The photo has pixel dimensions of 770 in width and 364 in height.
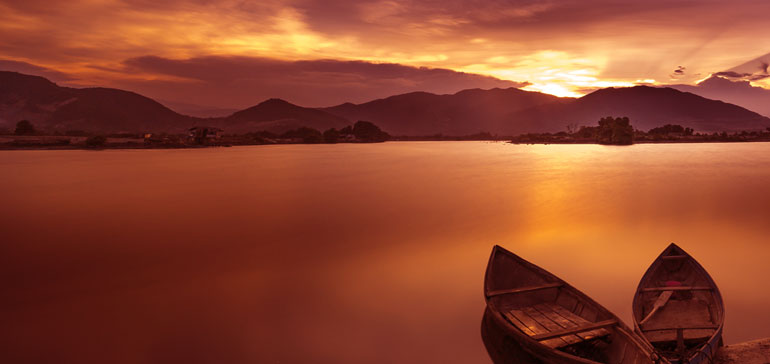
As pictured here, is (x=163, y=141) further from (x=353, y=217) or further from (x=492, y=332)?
(x=492, y=332)

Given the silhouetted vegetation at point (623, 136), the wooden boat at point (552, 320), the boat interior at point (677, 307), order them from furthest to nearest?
the silhouetted vegetation at point (623, 136)
the boat interior at point (677, 307)
the wooden boat at point (552, 320)

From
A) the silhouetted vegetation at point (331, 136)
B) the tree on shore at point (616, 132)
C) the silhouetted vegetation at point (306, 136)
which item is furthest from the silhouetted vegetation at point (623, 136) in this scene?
the silhouetted vegetation at point (306, 136)

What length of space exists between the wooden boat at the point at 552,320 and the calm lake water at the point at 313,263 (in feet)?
3.97

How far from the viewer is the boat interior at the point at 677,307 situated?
6844 mm

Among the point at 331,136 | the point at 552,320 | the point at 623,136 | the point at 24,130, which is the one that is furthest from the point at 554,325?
the point at 331,136

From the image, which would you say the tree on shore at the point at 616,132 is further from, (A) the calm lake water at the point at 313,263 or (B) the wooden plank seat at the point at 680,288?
(B) the wooden plank seat at the point at 680,288

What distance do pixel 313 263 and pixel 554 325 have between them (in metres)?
9.40

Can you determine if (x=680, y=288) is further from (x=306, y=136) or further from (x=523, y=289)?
(x=306, y=136)

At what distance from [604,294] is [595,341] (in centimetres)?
552

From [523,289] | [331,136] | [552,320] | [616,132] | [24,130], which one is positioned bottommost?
[552,320]

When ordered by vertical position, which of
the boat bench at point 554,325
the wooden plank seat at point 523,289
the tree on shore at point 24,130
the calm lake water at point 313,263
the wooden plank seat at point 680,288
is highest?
the tree on shore at point 24,130

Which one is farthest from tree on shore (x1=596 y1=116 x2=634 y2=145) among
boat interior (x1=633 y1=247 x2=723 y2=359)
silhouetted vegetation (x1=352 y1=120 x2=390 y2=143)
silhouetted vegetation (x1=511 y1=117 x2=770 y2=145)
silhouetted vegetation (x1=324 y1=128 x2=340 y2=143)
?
boat interior (x1=633 y1=247 x2=723 y2=359)

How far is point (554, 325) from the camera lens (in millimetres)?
7332

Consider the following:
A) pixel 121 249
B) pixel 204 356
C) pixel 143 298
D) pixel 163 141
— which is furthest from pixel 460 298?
pixel 163 141
